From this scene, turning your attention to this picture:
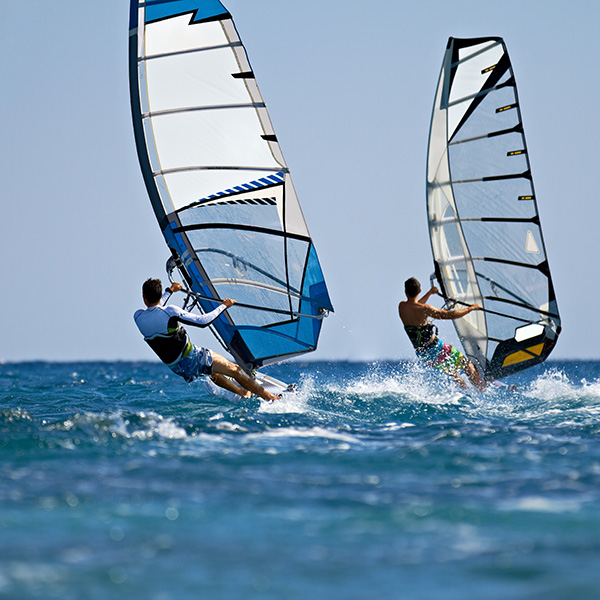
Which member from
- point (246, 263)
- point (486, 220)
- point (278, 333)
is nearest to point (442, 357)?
point (486, 220)

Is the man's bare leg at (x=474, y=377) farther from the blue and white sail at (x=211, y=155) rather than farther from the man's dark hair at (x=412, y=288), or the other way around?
the blue and white sail at (x=211, y=155)

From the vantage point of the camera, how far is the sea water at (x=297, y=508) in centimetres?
273

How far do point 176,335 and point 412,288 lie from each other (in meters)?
2.67

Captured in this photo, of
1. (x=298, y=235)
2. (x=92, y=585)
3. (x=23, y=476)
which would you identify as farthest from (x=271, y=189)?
(x=92, y=585)

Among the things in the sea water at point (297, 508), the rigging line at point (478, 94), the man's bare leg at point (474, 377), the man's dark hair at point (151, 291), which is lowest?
the man's bare leg at point (474, 377)

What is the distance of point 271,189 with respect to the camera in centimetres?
820

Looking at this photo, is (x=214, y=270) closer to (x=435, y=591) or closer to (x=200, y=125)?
(x=200, y=125)

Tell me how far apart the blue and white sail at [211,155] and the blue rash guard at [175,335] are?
3.60ft

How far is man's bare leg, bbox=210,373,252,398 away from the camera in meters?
7.96

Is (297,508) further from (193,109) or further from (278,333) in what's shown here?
(193,109)

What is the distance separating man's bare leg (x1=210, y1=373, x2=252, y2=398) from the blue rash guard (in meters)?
0.50

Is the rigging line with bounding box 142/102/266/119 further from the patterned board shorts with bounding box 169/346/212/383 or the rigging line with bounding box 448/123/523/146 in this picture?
the patterned board shorts with bounding box 169/346/212/383

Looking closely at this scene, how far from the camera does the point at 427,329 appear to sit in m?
8.56

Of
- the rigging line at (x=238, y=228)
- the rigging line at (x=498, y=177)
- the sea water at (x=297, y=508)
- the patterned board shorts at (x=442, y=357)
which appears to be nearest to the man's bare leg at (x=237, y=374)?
the sea water at (x=297, y=508)
